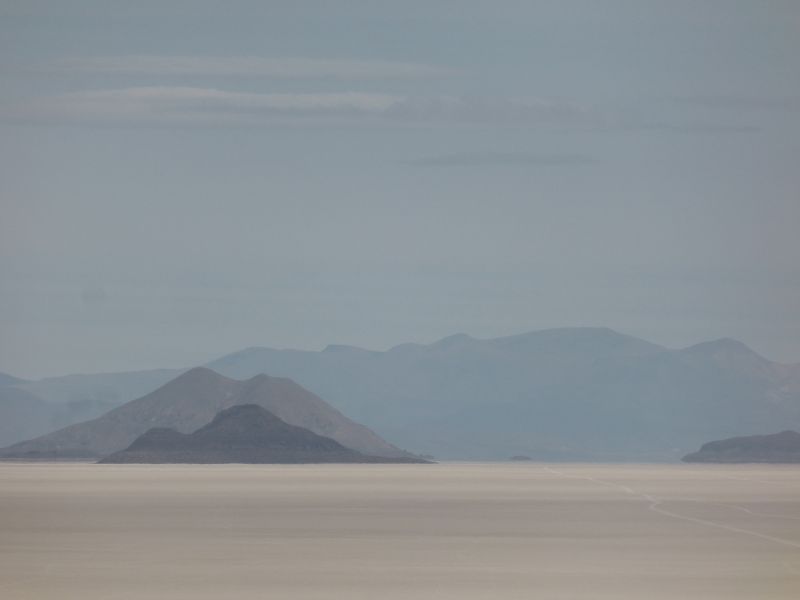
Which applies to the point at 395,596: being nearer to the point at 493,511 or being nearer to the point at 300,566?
the point at 300,566

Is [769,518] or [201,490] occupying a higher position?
[201,490]

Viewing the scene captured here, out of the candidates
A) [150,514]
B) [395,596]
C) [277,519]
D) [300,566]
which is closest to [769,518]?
[277,519]

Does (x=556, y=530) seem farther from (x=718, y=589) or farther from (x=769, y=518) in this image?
(x=718, y=589)

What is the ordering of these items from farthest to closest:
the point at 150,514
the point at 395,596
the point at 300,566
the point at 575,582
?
1. the point at 150,514
2. the point at 300,566
3. the point at 575,582
4. the point at 395,596

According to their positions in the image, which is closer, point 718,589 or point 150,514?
point 718,589

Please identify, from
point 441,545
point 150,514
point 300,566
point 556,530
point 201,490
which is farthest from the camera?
point 201,490

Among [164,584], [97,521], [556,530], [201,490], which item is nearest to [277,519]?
[97,521]
